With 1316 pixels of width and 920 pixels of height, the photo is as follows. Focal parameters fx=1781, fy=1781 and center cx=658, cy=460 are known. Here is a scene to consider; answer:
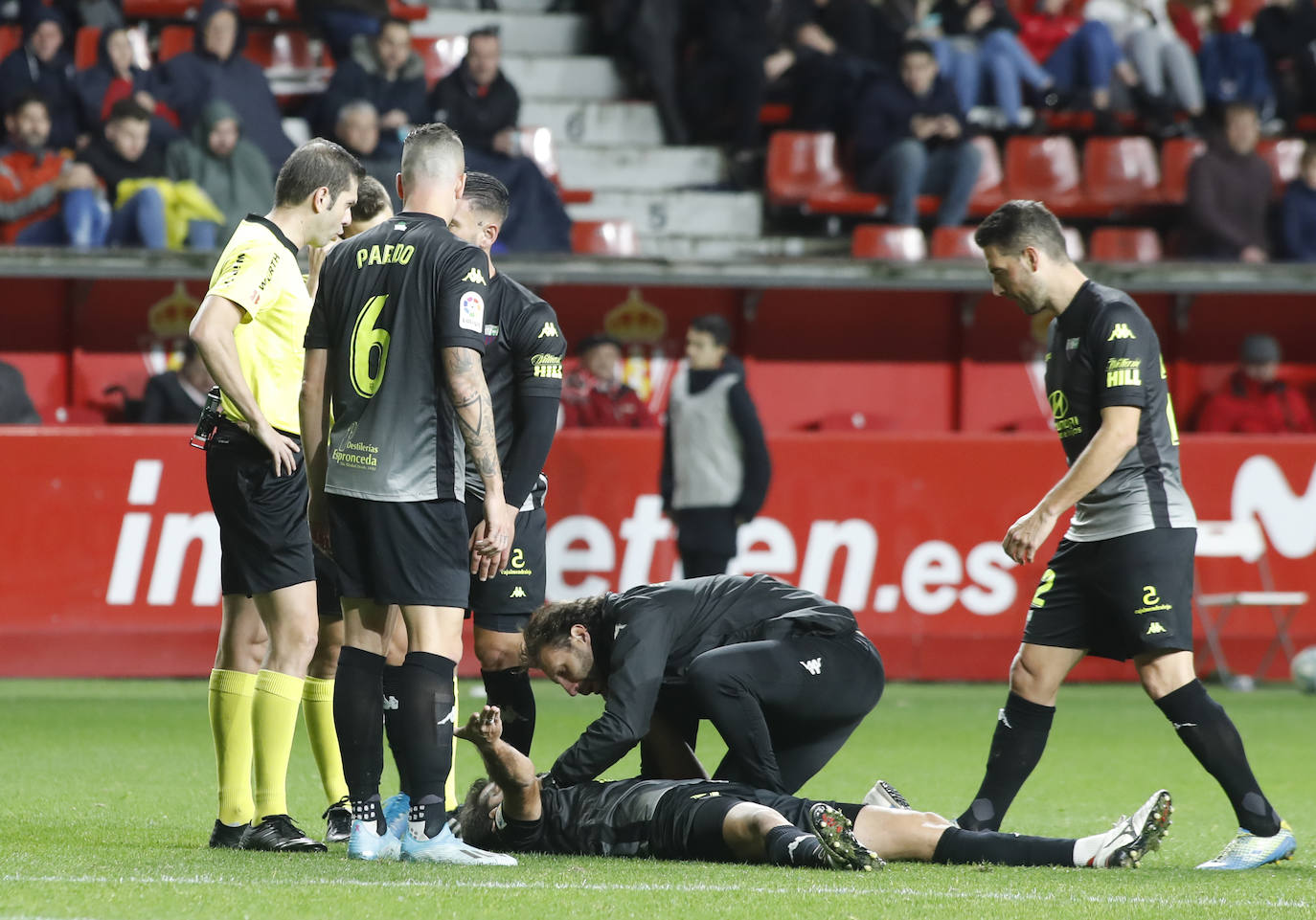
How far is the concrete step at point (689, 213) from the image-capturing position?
1559cm

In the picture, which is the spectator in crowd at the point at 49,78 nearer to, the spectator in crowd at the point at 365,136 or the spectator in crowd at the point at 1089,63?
the spectator in crowd at the point at 365,136

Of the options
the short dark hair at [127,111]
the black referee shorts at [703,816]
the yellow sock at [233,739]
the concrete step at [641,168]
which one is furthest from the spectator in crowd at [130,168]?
the black referee shorts at [703,816]

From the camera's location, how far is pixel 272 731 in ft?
17.9

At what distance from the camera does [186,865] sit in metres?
4.89

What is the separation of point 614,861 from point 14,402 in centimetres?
813

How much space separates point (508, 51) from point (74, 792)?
11602mm

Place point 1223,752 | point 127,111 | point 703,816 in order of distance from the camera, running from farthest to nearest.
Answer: point 127,111, point 1223,752, point 703,816

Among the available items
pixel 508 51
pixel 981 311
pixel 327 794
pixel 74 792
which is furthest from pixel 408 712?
pixel 508 51

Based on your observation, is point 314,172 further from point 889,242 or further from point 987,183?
point 987,183

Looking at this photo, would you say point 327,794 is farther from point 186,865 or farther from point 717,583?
point 717,583

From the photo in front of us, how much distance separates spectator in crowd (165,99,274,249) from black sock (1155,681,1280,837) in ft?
30.7

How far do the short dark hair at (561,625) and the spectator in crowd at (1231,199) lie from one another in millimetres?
10619

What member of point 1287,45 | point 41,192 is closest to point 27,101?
point 41,192

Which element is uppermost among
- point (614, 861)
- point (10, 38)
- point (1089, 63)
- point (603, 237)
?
point (1089, 63)
